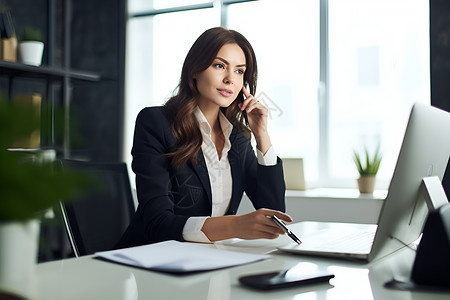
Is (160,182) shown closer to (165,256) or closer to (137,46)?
(165,256)

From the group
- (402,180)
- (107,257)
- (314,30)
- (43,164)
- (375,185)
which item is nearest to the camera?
(43,164)

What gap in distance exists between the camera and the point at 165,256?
37.9 inches

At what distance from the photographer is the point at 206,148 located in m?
1.78

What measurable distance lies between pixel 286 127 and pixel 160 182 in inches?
89.8

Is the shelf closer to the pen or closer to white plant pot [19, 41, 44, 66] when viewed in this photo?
white plant pot [19, 41, 44, 66]

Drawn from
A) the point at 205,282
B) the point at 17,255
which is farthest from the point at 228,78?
the point at 17,255

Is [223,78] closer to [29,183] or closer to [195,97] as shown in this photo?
[195,97]

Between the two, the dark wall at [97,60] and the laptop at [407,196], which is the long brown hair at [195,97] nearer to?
the laptop at [407,196]

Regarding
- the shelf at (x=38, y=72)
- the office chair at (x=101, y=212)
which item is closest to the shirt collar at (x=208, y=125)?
the office chair at (x=101, y=212)

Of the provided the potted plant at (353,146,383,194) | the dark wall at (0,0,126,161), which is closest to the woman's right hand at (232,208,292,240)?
the potted plant at (353,146,383,194)

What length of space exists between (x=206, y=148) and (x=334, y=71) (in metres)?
2.07

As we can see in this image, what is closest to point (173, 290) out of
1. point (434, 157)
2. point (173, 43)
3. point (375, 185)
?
point (434, 157)

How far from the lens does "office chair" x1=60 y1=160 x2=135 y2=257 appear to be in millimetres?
1523

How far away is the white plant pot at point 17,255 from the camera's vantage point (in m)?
0.51
